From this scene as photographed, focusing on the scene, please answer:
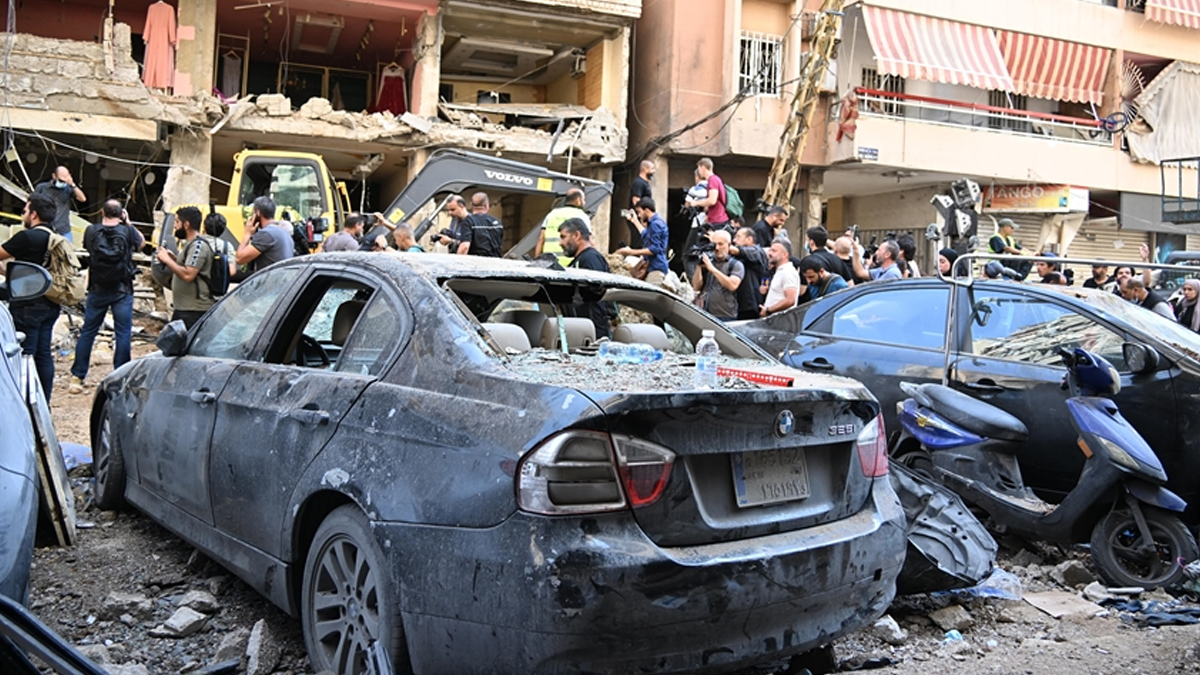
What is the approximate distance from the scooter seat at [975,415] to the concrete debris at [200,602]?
154 inches

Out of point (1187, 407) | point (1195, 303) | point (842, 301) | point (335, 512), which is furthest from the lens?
point (1195, 303)

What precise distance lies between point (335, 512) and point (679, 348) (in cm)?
171

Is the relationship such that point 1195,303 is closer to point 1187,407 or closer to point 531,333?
point 1187,407

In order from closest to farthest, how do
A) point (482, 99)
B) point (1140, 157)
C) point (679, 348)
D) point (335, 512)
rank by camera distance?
point (335, 512), point (679, 348), point (482, 99), point (1140, 157)

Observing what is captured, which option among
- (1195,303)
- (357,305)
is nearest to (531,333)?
(357,305)

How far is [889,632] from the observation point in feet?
13.4

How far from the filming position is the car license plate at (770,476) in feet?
9.45

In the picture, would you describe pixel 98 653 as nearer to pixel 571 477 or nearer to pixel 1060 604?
pixel 571 477

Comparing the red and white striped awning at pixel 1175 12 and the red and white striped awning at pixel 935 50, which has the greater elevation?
the red and white striped awning at pixel 1175 12

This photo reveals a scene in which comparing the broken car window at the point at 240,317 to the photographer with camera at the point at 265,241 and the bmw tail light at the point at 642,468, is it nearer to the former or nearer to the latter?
the bmw tail light at the point at 642,468

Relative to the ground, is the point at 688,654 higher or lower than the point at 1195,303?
lower

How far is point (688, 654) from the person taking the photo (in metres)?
2.65

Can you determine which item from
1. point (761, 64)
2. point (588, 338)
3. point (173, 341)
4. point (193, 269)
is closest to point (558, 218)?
point (193, 269)

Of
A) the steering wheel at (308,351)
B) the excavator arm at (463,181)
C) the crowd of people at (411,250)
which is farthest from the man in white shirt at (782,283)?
the steering wheel at (308,351)
